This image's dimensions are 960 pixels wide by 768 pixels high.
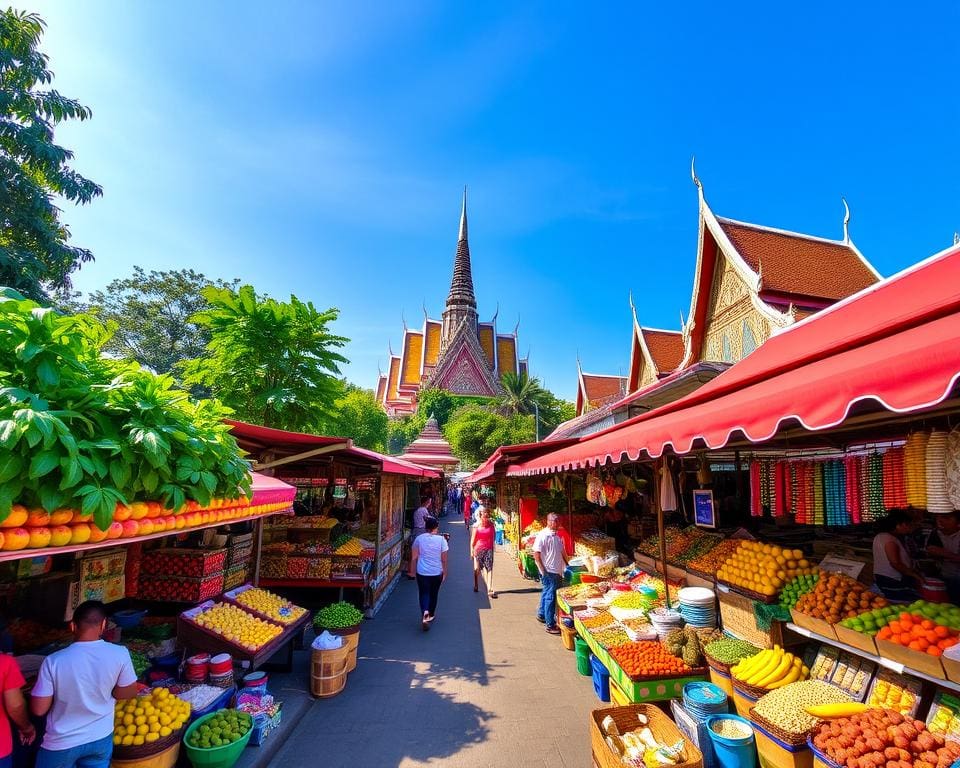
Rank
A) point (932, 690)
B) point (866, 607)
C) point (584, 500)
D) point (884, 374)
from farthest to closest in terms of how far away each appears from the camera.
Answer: point (584, 500) < point (866, 607) < point (932, 690) < point (884, 374)

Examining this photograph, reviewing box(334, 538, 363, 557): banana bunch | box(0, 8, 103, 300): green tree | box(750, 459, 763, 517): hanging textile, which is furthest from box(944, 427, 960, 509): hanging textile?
box(0, 8, 103, 300): green tree

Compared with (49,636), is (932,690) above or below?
above

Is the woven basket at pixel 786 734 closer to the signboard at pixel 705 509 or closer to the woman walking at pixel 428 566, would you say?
the signboard at pixel 705 509

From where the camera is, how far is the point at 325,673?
4.89 meters

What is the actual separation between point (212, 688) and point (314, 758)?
Result: 1.10m

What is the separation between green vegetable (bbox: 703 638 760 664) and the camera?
12.8 feet

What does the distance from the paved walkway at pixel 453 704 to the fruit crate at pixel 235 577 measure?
1934mm

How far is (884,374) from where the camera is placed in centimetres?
207

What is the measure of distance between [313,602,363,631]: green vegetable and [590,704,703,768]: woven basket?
3.04 meters

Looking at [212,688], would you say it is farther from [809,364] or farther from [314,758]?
[809,364]

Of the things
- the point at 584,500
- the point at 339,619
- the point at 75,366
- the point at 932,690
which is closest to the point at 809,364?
the point at 932,690

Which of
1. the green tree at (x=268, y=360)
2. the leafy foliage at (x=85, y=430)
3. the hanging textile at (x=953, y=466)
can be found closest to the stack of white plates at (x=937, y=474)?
the hanging textile at (x=953, y=466)

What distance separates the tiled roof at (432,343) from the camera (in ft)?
178

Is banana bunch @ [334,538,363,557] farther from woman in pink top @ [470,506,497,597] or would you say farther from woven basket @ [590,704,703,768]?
woven basket @ [590,704,703,768]
